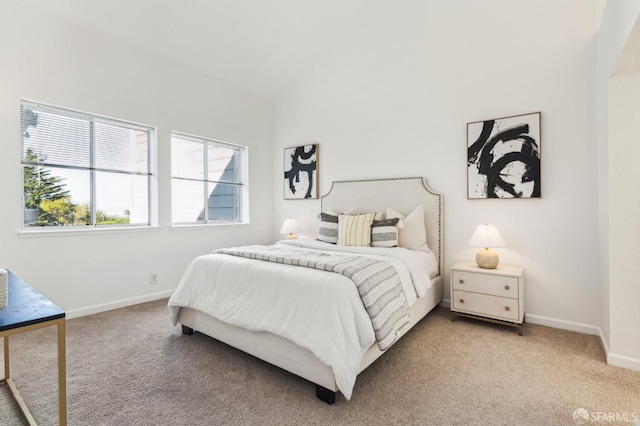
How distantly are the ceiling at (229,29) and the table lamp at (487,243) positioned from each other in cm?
320

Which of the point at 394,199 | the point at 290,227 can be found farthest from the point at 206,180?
the point at 394,199

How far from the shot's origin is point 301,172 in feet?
15.6

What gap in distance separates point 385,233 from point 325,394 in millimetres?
1905

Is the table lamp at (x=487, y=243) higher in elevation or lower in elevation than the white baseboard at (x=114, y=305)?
higher

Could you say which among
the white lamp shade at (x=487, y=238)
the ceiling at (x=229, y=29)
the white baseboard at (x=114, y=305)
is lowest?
the white baseboard at (x=114, y=305)

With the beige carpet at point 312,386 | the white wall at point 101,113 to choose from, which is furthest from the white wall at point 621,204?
the white wall at point 101,113

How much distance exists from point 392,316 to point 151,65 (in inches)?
146

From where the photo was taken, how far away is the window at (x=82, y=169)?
2949 mm

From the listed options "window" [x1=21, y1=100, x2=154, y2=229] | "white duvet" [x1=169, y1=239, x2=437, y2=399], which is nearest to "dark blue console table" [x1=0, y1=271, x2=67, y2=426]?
"white duvet" [x1=169, y1=239, x2=437, y2=399]

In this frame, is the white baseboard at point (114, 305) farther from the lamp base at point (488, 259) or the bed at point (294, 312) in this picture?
the lamp base at point (488, 259)

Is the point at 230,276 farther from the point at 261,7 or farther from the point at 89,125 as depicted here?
the point at 261,7

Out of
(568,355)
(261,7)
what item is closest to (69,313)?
(261,7)

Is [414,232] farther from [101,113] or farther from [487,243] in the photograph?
[101,113]

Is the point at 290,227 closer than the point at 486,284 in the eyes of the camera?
No
